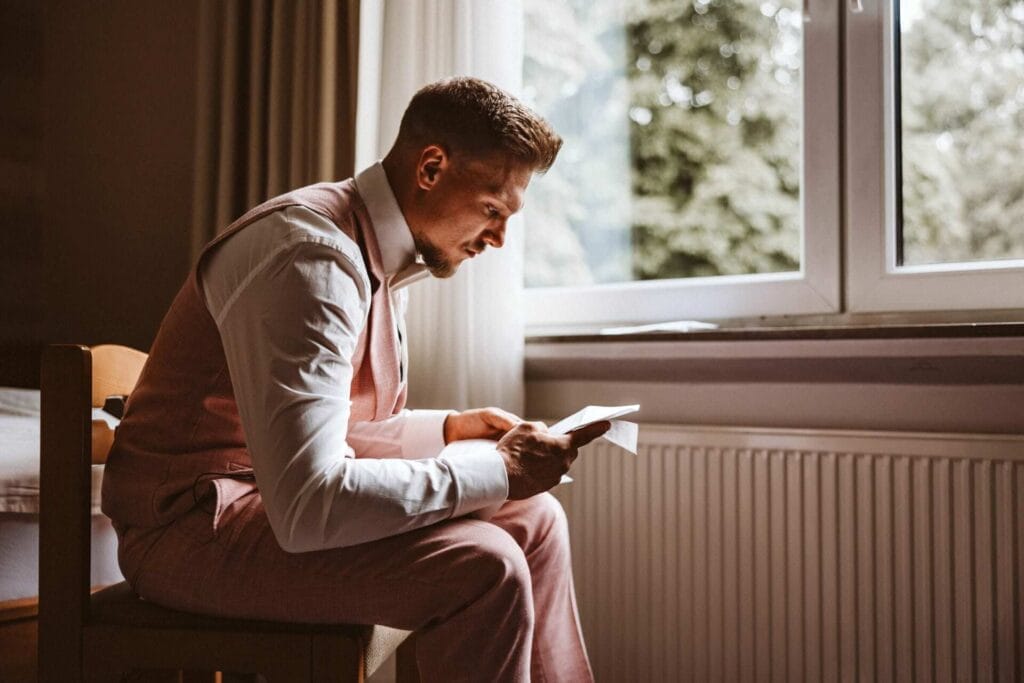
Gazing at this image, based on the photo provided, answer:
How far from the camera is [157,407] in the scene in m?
1.04

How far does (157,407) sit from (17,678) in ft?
2.49

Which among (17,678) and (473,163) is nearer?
(473,163)

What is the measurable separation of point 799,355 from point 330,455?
104 centimetres

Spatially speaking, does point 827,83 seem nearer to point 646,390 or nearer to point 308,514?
point 646,390

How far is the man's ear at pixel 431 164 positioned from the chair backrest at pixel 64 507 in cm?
49

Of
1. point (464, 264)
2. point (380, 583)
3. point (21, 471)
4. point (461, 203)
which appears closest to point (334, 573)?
point (380, 583)

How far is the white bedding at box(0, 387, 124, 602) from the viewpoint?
4.49ft

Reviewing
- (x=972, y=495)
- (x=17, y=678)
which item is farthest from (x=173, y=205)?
(x=972, y=495)

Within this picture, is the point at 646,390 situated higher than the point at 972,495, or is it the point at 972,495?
the point at 646,390

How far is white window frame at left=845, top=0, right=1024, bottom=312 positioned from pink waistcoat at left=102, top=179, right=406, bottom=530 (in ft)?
3.67

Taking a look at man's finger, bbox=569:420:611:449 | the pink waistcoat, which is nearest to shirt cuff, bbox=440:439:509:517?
man's finger, bbox=569:420:611:449

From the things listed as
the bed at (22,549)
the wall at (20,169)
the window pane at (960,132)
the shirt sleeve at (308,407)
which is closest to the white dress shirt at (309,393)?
the shirt sleeve at (308,407)

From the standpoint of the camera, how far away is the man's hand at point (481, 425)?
54.1 inches

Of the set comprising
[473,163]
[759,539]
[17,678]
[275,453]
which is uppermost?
[473,163]
